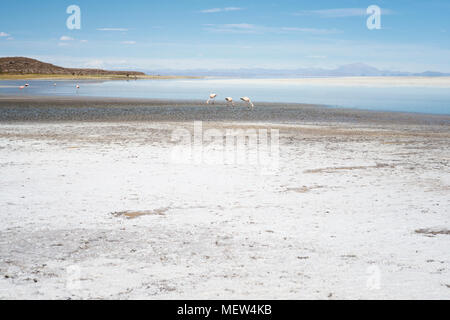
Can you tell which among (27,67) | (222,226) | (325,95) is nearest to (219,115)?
(222,226)

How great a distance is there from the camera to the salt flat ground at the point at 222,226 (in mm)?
5336

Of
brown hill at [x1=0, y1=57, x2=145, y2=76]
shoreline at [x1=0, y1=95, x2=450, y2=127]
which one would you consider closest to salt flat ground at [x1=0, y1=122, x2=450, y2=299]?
shoreline at [x1=0, y1=95, x2=450, y2=127]

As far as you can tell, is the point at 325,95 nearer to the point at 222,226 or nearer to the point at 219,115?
the point at 219,115

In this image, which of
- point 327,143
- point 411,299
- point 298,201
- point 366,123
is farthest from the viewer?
point 366,123

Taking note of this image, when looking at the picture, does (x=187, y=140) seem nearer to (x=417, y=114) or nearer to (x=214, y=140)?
(x=214, y=140)

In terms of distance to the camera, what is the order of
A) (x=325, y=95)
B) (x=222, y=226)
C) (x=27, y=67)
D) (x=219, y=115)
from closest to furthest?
(x=222, y=226) < (x=219, y=115) < (x=325, y=95) < (x=27, y=67)

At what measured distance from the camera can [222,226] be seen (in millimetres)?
7367

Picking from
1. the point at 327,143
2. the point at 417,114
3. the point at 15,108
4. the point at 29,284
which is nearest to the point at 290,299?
the point at 29,284

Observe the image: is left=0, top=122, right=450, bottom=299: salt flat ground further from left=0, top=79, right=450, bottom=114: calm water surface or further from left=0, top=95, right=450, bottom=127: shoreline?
left=0, top=79, right=450, bottom=114: calm water surface

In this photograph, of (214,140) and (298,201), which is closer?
(298,201)

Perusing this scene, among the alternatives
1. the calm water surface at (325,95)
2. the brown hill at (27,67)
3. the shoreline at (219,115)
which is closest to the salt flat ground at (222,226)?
the shoreline at (219,115)

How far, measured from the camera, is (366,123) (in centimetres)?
2320

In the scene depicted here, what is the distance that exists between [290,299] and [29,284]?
9.09ft
